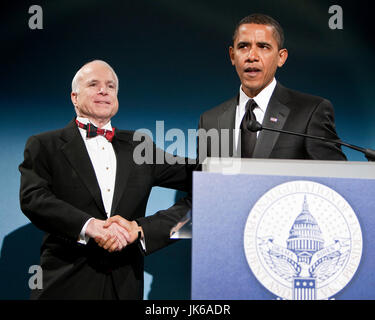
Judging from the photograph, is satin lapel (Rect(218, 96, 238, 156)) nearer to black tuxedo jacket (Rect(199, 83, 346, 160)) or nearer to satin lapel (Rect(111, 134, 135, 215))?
black tuxedo jacket (Rect(199, 83, 346, 160))

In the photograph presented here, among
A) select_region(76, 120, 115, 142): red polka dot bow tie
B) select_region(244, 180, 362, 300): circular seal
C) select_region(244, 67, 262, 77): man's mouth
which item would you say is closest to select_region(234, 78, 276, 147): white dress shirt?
select_region(244, 67, 262, 77): man's mouth

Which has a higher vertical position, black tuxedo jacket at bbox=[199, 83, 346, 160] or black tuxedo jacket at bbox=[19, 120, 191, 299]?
black tuxedo jacket at bbox=[199, 83, 346, 160]

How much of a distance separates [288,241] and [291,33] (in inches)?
73.6

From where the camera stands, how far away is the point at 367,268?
4.68 ft

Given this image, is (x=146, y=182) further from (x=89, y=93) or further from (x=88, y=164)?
(x=89, y=93)

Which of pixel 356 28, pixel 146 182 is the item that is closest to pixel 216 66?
pixel 356 28

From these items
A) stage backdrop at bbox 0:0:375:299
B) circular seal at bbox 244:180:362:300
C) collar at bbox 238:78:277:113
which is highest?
stage backdrop at bbox 0:0:375:299

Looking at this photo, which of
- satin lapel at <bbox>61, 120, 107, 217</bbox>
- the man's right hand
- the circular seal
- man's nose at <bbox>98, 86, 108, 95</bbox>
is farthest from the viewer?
man's nose at <bbox>98, 86, 108, 95</bbox>

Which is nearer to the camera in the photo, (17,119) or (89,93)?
(89,93)

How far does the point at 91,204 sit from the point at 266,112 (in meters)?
0.87

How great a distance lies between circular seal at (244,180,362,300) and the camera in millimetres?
1407

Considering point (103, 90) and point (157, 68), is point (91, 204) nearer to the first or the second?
point (103, 90)

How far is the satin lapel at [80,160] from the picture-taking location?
202 cm

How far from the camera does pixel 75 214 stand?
191cm
